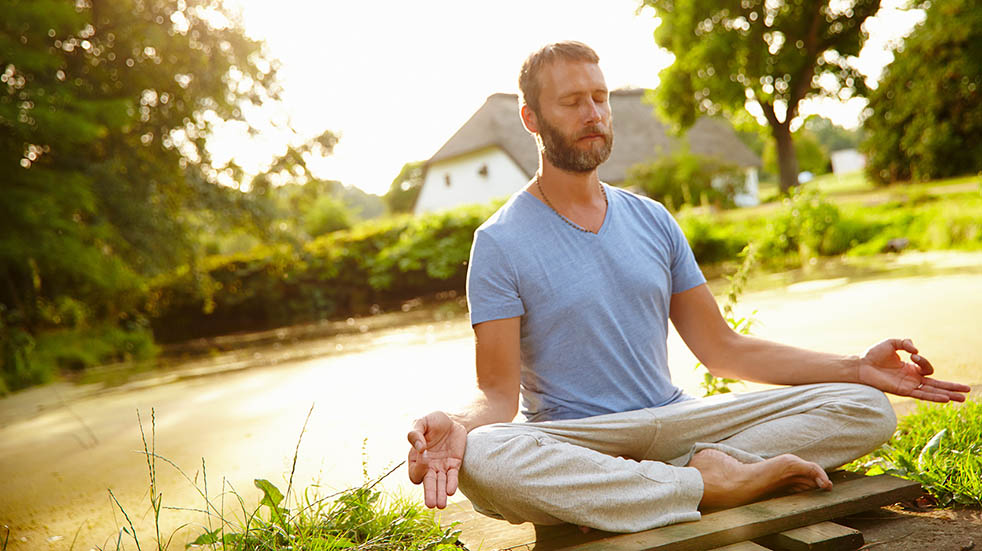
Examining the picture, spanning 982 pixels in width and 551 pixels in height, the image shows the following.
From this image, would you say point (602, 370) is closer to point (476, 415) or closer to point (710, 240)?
point (476, 415)

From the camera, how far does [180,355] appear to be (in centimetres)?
1099

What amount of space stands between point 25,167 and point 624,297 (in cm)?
1010

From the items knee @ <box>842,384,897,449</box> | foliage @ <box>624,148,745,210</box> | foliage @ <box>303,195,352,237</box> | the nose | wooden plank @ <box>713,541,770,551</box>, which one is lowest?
wooden plank @ <box>713,541,770,551</box>

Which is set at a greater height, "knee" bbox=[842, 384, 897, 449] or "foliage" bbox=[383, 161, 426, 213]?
"foliage" bbox=[383, 161, 426, 213]

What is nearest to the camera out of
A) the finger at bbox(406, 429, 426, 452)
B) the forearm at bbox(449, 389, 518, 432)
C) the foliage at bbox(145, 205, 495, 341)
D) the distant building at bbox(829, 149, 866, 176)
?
the finger at bbox(406, 429, 426, 452)

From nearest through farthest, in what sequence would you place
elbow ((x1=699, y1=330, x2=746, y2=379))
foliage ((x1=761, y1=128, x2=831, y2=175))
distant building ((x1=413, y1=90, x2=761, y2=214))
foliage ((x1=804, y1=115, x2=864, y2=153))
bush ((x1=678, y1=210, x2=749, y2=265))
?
elbow ((x1=699, y1=330, x2=746, y2=379))
bush ((x1=678, y1=210, x2=749, y2=265))
distant building ((x1=413, y1=90, x2=761, y2=214))
foliage ((x1=761, y1=128, x2=831, y2=175))
foliage ((x1=804, y1=115, x2=864, y2=153))

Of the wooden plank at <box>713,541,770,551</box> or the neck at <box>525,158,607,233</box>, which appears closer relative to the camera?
the wooden plank at <box>713,541,770,551</box>

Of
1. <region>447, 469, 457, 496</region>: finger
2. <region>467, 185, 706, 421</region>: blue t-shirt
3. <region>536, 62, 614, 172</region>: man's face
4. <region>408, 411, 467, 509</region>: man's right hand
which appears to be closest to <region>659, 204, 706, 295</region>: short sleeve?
<region>467, 185, 706, 421</region>: blue t-shirt

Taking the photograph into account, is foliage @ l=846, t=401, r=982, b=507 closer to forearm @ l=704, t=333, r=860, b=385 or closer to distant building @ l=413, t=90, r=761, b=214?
forearm @ l=704, t=333, r=860, b=385

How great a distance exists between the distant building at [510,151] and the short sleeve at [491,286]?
78.9ft

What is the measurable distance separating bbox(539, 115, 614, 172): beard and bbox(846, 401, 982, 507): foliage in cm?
115

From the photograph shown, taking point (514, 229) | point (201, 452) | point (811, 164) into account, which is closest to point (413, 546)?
point (514, 229)

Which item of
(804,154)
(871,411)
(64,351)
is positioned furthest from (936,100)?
(804,154)

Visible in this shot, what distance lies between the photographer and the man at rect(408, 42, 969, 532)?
77.8 inches
